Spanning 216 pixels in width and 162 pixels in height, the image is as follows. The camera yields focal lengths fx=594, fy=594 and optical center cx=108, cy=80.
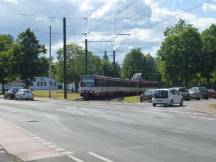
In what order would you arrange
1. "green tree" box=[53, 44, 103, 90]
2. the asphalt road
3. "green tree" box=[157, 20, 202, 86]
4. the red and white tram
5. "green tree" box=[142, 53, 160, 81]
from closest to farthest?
the asphalt road → the red and white tram → "green tree" box=[157, 20, 202, 86] → "green tree" box=[53, 44, 103, 90] → "green tree" box=[142, 53, 160, 81]

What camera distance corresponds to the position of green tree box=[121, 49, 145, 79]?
547 ft

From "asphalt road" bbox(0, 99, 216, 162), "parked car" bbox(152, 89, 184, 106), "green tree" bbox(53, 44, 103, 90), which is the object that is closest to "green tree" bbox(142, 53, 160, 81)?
"green tree" bbox(53, 44, 103, 90)

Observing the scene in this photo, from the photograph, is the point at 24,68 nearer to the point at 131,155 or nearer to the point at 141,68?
the point at 141,68

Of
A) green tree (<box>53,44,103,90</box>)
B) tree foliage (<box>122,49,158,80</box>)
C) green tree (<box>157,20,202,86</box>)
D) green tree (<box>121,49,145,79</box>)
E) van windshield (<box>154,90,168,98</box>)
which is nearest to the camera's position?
van windshield (<box>154,90,168,98</box>)

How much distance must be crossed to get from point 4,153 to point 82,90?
188ft

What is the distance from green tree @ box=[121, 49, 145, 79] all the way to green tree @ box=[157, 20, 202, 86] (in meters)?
66.7

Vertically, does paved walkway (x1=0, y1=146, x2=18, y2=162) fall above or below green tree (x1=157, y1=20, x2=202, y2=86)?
below

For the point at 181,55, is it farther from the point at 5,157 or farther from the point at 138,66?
the point at 5,157

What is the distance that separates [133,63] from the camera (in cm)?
16838

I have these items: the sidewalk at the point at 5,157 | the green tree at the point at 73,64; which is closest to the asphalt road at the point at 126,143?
the sidewalk at the point at 5,157

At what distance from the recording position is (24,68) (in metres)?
99.9

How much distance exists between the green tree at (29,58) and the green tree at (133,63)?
2525 inches

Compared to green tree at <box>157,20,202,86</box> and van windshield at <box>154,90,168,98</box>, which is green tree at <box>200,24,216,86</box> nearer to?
green tree at <box>157,20,202,86</box>

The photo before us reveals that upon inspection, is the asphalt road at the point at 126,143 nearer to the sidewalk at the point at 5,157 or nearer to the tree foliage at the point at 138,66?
the sidewalk at the point at 5,157
